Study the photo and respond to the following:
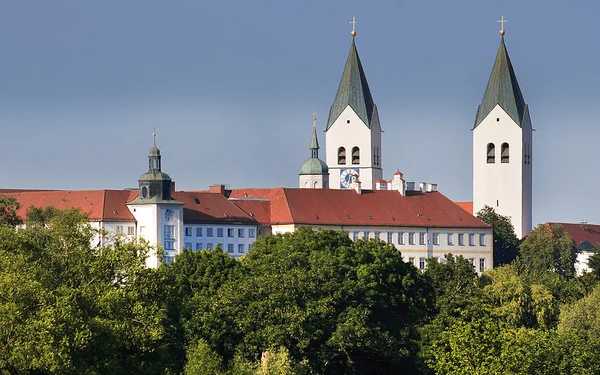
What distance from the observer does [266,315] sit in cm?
7206

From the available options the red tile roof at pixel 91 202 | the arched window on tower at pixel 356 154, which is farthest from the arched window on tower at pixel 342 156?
the red tile roof at pixel 91 202

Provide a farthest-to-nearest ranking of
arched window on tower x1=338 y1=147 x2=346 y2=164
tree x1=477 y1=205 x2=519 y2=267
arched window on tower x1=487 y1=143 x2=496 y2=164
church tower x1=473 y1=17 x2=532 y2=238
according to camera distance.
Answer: arched window on tower x1=338 y1=147 x2=346 y2=164, arched window on tower x1=487 y1=143 x2=496 y2=164, church tower x1=473 y1=17 x2=532 y2=238, tree x1=477 y1=205 x2=519 y2=267

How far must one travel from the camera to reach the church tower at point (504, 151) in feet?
495

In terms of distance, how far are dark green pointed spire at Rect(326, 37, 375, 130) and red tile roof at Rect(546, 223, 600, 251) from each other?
1953 centimetres

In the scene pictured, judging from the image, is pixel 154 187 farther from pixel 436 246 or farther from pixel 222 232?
pixel 436 246

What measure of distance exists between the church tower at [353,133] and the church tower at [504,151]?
8.54 metres

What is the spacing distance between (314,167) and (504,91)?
1942 cm

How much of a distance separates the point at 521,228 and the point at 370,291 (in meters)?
75.8

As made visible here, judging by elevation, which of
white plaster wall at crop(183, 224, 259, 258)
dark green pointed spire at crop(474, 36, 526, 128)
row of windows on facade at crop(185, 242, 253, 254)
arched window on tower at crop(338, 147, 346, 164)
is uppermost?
dark green pointed spire at crop(474, 36, 526, 128)

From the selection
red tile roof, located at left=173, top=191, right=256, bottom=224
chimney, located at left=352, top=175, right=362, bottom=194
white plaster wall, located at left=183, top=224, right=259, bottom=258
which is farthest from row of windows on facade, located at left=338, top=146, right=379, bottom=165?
white plaster wall, located at left=183, top=224, right=259, bottom=258

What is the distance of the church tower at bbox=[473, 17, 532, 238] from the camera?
151m

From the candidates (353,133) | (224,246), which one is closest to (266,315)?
(224,246)

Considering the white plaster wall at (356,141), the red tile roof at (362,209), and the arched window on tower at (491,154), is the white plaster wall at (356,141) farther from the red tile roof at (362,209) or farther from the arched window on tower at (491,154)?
the red tile roof at (362,209)

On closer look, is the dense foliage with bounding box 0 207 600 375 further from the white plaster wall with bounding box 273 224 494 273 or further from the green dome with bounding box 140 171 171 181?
the white plaster wall with bounding box 273 224 494 273
